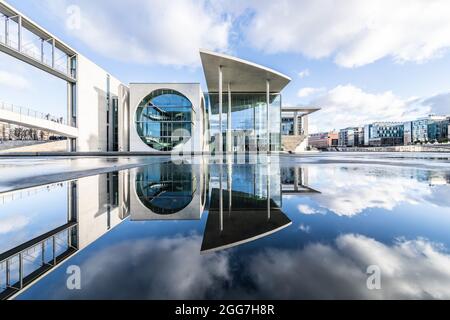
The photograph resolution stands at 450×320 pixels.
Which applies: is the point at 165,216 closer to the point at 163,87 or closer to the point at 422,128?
the point at 163,87

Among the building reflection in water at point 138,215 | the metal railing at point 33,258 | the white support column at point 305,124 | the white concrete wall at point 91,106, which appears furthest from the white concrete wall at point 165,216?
the white support column at point 305,124

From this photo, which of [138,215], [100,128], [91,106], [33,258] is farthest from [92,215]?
[100,128]

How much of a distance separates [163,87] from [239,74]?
12.1 metres

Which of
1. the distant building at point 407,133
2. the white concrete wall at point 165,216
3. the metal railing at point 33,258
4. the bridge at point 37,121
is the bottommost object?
the metal railing at point 33,258

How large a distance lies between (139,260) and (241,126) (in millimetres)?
32744

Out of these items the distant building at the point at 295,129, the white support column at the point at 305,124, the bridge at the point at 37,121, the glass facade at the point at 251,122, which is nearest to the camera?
the bridge at the point at 37,121

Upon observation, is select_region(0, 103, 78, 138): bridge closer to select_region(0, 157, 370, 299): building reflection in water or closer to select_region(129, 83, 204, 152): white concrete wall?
select_region(129, 83, 204, 152): white concrete wall

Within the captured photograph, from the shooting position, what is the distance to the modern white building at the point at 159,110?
26969 mm

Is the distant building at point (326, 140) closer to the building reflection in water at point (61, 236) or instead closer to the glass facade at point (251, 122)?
the glass facade at point (251, 122)

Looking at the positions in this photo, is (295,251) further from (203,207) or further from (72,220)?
(72,220)

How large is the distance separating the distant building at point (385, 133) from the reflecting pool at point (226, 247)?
14506 centimetres

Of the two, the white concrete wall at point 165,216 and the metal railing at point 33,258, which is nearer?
the metal railing at point 33,258

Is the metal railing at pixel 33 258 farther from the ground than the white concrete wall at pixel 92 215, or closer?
closer

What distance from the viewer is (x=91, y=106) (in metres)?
32.9
